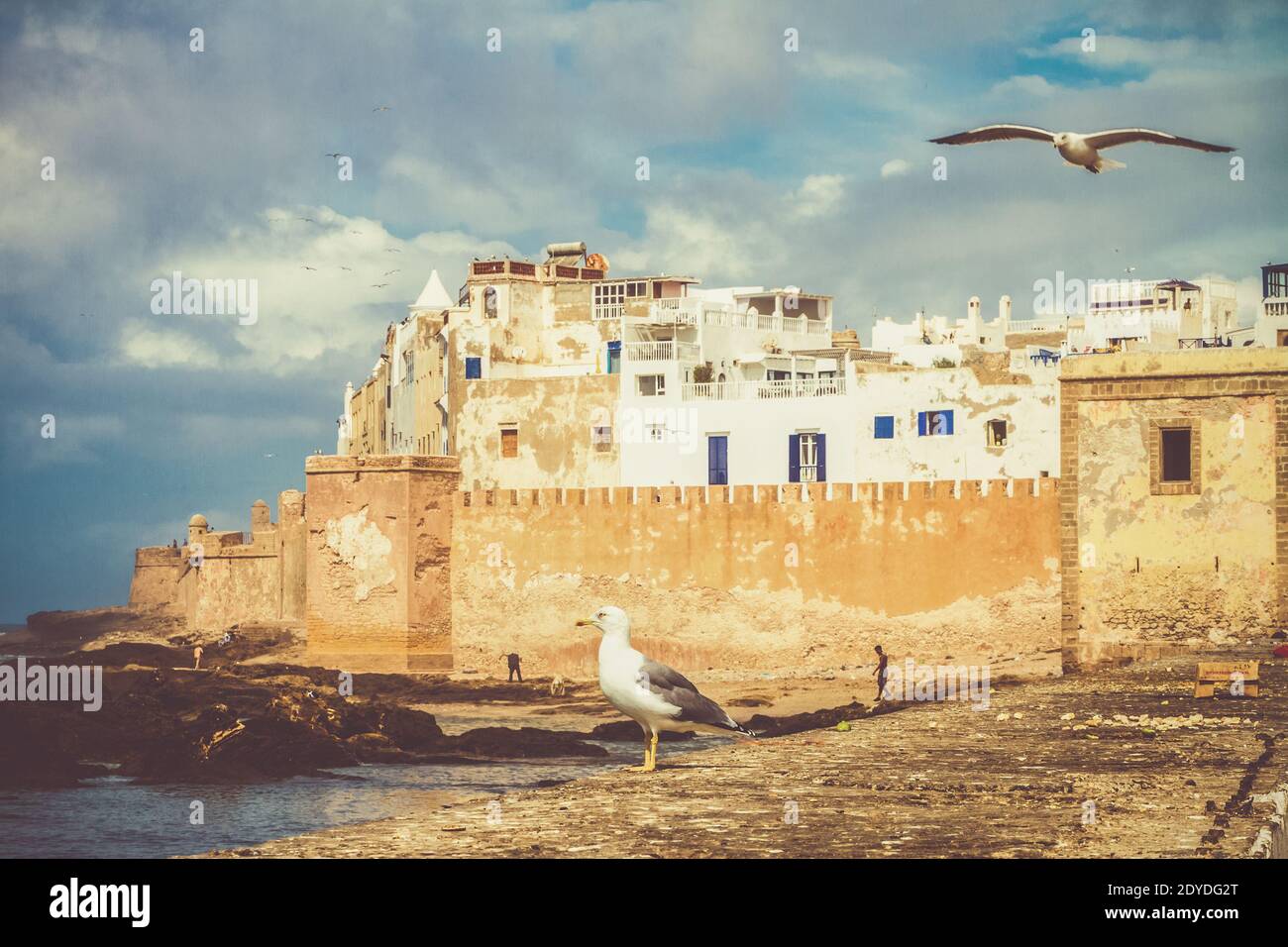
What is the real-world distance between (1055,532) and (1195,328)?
85.3ft

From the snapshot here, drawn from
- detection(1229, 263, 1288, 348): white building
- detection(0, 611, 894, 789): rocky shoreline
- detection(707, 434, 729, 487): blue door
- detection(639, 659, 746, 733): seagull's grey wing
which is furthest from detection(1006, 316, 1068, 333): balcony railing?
detection(639, 659, 746, 733): seagull's grey wing

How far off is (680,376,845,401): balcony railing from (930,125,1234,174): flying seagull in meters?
19.9

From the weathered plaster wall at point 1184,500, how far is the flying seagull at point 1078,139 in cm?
837

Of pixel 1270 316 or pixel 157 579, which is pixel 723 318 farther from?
pixel 157 579

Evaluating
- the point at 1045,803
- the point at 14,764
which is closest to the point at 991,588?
the point at 14,764

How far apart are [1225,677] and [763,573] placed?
1153 cm

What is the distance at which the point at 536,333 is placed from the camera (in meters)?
44.4

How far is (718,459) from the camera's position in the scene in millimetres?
38656

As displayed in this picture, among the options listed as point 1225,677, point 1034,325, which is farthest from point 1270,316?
point 1225,677

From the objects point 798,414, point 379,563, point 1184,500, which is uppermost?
point 798,414

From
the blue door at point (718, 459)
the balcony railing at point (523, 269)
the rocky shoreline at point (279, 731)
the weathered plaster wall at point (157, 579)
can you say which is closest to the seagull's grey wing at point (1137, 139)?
the rocky shoreline at point (279, 731)

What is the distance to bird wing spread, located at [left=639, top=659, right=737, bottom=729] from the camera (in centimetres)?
1379

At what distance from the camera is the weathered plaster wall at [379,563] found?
3203 cm
